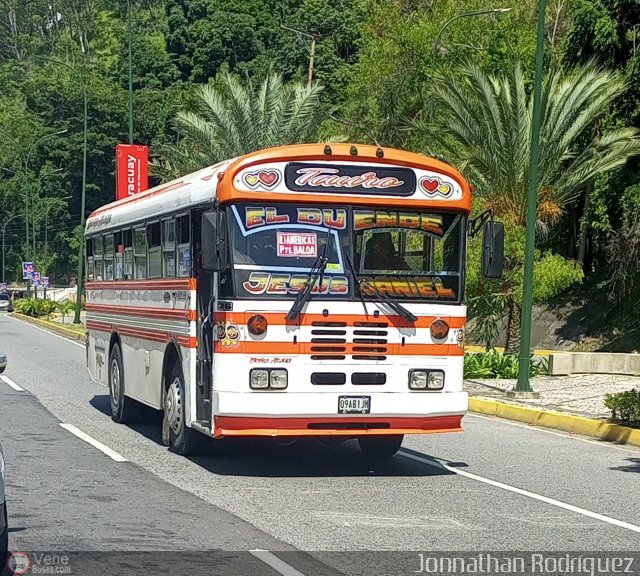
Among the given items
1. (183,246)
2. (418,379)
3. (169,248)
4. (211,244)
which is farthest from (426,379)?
(169,248)

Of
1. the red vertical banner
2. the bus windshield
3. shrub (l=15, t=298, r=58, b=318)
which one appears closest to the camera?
the bus windshield

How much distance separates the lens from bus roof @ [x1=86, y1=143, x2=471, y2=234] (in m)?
11.4

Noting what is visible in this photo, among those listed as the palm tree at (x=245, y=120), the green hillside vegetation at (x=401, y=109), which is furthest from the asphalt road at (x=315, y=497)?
the palm tree at (x=245, y=120)

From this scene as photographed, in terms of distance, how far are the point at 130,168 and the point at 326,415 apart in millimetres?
34621

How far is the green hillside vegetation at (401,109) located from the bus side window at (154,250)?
1368 cm

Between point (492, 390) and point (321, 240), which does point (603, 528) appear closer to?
point (321, 240)

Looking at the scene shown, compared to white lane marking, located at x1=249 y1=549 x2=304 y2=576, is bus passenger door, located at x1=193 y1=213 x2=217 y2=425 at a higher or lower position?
A: higher

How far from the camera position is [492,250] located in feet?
39.8

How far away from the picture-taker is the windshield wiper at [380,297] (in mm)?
11469

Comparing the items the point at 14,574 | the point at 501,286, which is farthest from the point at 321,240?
the point at 501,286

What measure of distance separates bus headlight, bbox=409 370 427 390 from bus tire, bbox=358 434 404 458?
1.13 meters

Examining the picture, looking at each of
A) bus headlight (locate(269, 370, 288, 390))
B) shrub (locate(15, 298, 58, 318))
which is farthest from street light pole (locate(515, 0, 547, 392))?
shrub (locate(15, 298, 58, 318))

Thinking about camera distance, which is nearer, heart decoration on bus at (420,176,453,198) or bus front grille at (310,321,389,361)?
bus front grille at (310,321,389,361)

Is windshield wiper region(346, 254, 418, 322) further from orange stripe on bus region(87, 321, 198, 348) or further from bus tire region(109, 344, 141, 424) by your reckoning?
bus tire region(109, 344, 141, 424)
